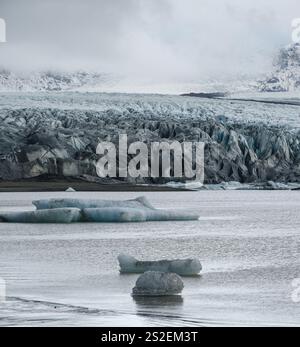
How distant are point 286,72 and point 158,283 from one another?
9982 centimetres

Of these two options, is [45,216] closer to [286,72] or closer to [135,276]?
[135,276]

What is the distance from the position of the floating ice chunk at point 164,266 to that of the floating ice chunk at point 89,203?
9.34 meters

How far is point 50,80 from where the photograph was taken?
104625 millimetres

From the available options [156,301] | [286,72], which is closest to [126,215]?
[156,301]

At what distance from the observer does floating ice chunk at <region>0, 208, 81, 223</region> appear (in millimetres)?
23625

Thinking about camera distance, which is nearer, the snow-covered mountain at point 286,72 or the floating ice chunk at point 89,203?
the floating ice chunk at point 89,203

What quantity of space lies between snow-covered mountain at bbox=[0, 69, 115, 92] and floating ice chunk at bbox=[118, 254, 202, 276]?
Answer: 83116 mm

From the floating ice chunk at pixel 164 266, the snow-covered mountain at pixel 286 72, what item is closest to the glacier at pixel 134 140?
the floating ice chunk at pixel 164 266

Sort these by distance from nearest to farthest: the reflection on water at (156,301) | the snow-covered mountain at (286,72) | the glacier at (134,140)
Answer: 1. the reflection on water at (156,301)
2. the glacier at (134,140)
3. the snow-covered mountain at (286,72)

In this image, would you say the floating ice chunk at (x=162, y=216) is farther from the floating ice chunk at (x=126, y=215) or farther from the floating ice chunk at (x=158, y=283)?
the floating ice chunk at (x=158, y=283)

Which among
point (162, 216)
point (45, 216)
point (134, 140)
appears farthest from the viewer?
point (134, 140)

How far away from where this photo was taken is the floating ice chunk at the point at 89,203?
23.6 metres
